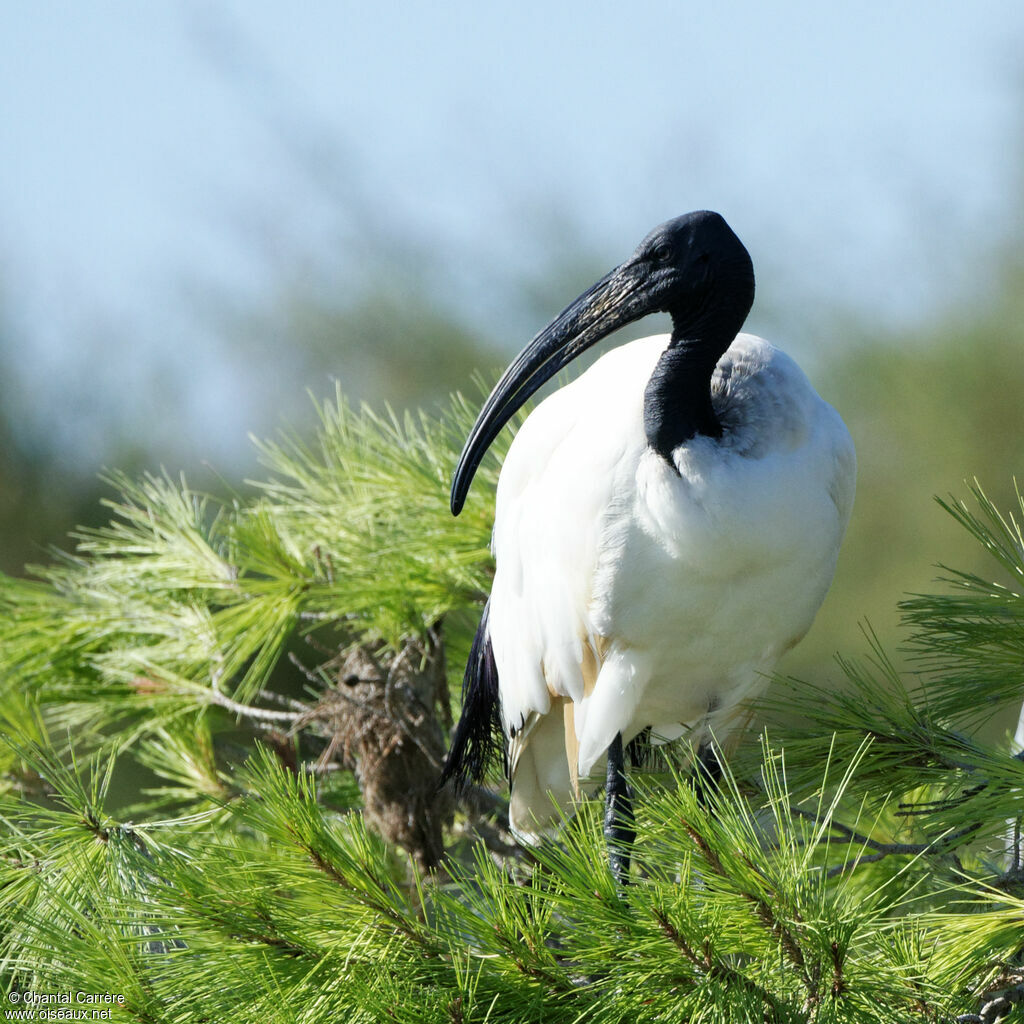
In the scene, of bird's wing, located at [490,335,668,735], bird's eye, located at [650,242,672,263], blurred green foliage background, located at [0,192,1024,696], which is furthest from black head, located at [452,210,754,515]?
blurred green foliage background, located at [0,192,1024,696]

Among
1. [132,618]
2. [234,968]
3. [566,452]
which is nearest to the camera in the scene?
[234,968]

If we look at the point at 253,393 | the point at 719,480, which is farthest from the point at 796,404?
the point at 253,393

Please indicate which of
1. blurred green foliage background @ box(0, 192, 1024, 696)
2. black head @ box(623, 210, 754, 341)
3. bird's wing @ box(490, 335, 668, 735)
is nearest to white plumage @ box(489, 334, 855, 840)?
bird's wing @ box(490, 335, 668, 735)

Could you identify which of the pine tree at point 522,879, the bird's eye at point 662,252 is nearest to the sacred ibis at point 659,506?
the bird's eye at point 662,252

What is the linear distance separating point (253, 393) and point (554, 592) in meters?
6.87

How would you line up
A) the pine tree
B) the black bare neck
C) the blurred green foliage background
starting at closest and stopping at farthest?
1. the pine tree
2. the black bare neck
3. the blurred green foliage background

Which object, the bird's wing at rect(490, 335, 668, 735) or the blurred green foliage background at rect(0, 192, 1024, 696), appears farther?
the blurred green foliage background at rect(0, 192, 1024, 696)

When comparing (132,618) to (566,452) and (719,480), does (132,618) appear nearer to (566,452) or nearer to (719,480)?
(566,452)

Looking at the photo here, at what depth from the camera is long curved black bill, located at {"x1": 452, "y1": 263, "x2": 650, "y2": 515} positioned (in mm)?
1545

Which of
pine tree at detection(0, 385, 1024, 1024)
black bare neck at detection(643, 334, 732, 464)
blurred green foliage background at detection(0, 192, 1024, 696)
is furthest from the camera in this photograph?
blurred green foliage background at detection(0, 192, 1024, 696)

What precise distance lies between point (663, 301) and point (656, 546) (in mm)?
292

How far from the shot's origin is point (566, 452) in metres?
1.62

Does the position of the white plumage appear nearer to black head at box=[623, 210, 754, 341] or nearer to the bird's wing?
the bird's wing

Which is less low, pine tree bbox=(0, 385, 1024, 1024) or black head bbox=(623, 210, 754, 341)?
black head bbox=(623, 210, 754, 341)
